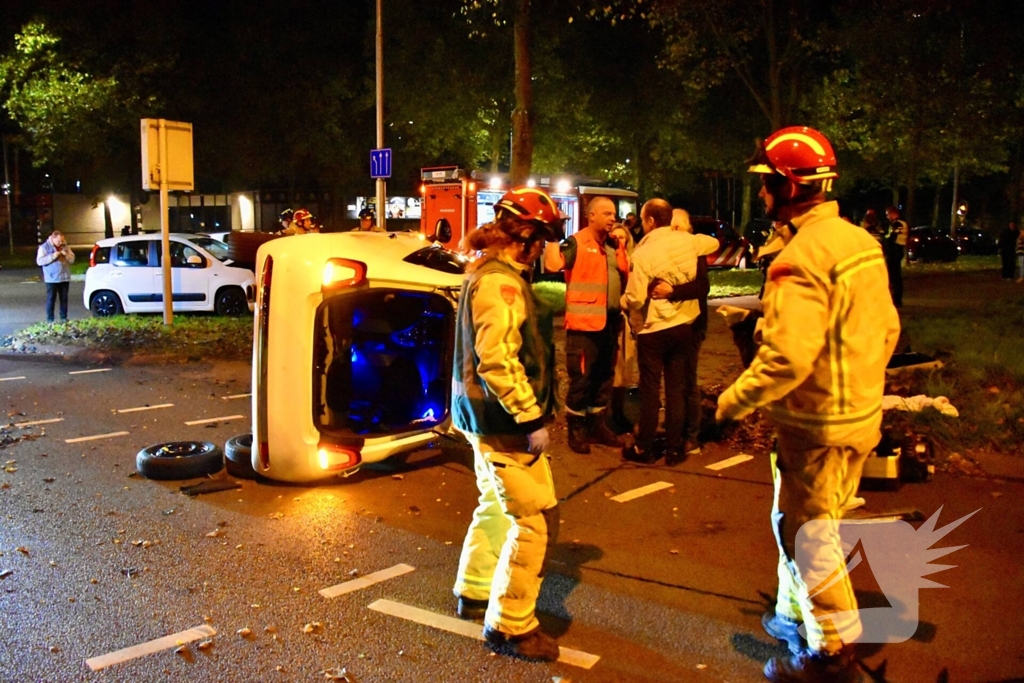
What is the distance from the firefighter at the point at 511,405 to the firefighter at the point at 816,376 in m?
0.83

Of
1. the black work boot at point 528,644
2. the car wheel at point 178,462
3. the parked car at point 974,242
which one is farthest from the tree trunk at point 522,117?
the parked car at point 974,242

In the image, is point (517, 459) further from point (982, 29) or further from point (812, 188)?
point (982, 29)

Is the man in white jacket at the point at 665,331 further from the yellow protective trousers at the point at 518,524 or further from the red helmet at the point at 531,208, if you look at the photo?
the yellow protective trousers at the point at 518,524

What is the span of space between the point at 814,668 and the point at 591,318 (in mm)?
4029

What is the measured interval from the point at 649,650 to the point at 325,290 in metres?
2.97

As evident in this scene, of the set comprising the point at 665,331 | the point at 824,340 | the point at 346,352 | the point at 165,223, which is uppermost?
the point at 165,223

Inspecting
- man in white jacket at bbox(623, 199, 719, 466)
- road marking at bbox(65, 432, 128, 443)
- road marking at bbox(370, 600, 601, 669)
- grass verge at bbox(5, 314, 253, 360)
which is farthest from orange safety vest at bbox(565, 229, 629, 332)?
grass verge at bbox(5, 314, 253, 360)

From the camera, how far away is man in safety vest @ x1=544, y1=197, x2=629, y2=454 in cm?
736

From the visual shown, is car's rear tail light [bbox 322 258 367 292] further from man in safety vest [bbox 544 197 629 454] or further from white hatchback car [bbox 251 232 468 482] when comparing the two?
man in safety vest [bbox 544 197 629 454]

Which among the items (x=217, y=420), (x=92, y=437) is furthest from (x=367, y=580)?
(x=217, y=420)

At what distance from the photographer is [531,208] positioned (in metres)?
4.14

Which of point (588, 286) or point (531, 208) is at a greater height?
point (531, 208)

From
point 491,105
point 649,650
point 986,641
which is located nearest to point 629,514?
point 649,650

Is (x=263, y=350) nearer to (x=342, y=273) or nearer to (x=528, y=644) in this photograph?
(x=342, y=273)
